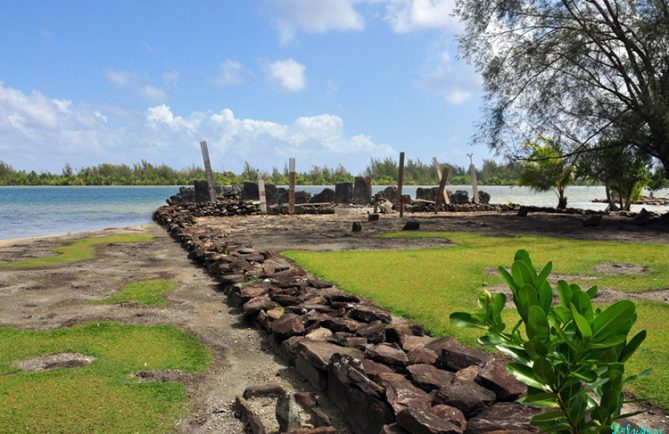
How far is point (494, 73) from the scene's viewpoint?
19750 mm

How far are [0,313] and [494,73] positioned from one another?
17.5 meters

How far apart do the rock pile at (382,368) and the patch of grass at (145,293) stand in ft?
4.17

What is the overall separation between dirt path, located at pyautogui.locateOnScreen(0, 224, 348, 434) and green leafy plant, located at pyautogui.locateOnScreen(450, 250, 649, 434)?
7.65ft

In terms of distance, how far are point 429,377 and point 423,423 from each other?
737 millimetres

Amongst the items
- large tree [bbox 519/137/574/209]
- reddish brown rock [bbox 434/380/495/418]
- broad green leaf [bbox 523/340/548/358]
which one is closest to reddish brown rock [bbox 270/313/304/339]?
reddish brown rock [bbox 434/380/495/418]

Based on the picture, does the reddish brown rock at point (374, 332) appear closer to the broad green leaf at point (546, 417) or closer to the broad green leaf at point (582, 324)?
the broad green leaf at point (546, 417)

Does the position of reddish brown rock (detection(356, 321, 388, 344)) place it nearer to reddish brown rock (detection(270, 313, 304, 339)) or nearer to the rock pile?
the rock pile

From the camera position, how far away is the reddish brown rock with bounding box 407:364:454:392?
3564 millimetres

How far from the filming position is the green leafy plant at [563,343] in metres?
1.27

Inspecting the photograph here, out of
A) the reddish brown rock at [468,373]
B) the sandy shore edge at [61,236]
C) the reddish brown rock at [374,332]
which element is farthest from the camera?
the sandy shore edge at [61,236]

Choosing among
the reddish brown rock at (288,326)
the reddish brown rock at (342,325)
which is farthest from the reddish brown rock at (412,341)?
the reddish brown rock at (288,326)

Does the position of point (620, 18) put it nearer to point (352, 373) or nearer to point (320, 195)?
point (320, 195)

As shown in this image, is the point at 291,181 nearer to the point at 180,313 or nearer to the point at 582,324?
the point at 180,313

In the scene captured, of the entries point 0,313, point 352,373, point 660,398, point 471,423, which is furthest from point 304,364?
point 0,313
